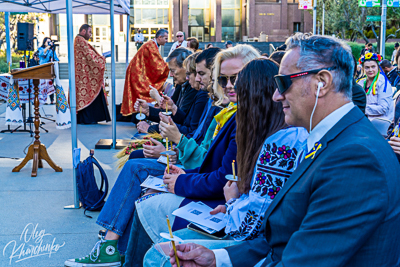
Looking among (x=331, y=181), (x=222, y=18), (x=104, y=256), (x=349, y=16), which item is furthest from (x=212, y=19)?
(x=331, y=181)

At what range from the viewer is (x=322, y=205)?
128 cm

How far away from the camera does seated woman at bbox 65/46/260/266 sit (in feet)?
8.23

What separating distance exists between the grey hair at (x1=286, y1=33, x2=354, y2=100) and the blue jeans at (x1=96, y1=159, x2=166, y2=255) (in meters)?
1.78

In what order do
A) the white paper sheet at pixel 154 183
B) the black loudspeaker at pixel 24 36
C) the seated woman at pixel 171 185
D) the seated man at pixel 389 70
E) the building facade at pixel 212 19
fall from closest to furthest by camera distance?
the seated woman at pixel 171 185
the white paper sheet at pixel 154 183
the black loudspeaker at pixel 24 36
the seated man at pixel 389 70
the building facade at pixel 212 19

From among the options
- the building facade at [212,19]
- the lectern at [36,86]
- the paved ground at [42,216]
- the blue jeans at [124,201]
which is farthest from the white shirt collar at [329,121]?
the building facade at [212,19]

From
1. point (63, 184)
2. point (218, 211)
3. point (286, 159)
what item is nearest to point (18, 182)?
point (63, 184)

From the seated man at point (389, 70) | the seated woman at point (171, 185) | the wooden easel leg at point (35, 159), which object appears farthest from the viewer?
the seated man at point (389, 70)

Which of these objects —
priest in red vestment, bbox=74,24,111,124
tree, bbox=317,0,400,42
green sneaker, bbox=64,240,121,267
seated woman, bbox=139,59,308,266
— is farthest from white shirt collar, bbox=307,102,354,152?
tree, bbox=317,0,400,42

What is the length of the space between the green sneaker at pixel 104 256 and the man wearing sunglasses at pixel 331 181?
4.43 feet

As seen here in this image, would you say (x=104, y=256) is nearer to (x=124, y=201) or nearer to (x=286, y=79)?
(x=124, y=201)

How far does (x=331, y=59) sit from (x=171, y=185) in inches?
56.7

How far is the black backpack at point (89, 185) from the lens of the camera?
410 centimetres

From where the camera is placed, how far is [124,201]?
3.00 m

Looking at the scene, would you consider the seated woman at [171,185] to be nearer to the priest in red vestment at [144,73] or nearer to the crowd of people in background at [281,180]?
the crowd of people in background at [281,180]
